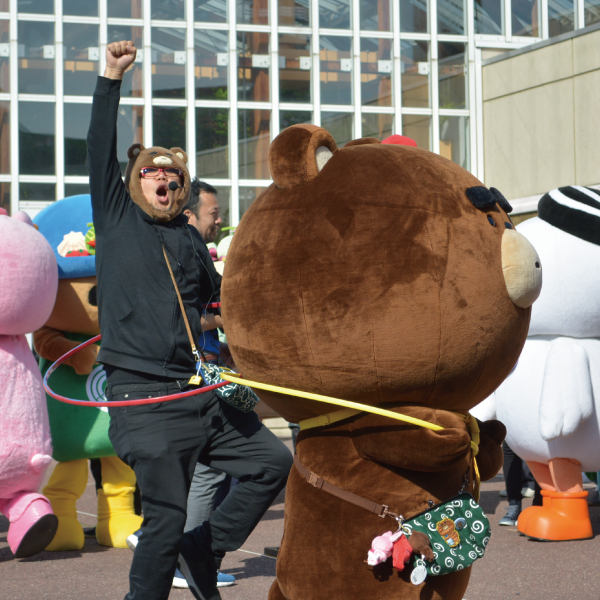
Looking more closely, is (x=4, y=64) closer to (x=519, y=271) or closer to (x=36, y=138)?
(x=36, y=138)

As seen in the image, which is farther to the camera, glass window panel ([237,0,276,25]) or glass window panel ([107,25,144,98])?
glass window panel ([237,0,276,25])

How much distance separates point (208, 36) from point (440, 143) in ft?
14.1

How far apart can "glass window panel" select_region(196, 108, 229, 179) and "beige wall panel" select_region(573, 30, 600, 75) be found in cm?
545

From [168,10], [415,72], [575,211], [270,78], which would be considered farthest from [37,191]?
[575,211]

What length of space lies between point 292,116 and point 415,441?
460 inches

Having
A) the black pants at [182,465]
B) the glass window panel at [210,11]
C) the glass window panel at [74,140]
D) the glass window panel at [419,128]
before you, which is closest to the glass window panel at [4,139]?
the glass window panel at [74,140]

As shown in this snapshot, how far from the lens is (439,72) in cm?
1426

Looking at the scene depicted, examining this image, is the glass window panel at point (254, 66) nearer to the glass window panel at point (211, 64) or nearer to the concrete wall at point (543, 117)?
the glass window panel at point (211, 64)

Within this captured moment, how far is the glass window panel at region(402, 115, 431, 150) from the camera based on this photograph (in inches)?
555

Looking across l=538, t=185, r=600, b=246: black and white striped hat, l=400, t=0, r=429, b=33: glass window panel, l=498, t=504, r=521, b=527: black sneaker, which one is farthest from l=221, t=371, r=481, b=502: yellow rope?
l=400, t=0, r=429, b=33: glass window panel

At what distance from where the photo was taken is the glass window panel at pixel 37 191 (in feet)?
40.6

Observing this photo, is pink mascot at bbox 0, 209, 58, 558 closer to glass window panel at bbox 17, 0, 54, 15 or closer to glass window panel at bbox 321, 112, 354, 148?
glass window panel at bbox 17, 0, 54, 15

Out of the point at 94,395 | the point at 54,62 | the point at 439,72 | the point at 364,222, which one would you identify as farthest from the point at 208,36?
the point at 364,222

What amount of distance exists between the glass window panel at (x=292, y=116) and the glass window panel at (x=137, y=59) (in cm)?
226
